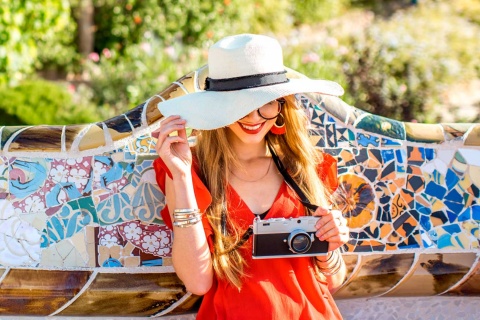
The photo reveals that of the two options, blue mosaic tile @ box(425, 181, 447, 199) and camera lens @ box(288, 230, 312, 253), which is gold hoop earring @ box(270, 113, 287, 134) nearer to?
camera lens @ box(288, 230, 312, 253)

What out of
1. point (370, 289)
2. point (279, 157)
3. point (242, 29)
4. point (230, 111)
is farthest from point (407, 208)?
point (242, 29)

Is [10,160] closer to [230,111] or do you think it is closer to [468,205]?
[230,111]

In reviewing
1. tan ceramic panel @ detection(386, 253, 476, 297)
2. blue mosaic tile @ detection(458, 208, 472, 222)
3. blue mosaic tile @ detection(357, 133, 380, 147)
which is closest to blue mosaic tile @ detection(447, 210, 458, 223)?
blue mosaic tile @ detection(458, 208, 472, 222)

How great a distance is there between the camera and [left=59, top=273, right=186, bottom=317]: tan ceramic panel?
8.32 feet

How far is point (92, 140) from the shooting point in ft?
8.34

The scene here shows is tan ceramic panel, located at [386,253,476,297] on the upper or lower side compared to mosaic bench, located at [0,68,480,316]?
lower

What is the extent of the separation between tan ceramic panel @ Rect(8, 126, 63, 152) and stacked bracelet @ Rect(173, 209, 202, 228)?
60cm

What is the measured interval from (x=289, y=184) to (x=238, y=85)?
427 millimetres

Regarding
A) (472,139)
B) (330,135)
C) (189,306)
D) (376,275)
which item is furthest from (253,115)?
(472,139)

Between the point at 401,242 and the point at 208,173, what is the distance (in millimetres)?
896

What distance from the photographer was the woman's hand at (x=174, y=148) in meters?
2.21

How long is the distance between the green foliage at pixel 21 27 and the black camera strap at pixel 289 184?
16.5 ft

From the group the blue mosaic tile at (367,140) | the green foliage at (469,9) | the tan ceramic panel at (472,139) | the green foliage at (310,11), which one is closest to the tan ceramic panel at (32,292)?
the blue mosaic tile at (367,140)

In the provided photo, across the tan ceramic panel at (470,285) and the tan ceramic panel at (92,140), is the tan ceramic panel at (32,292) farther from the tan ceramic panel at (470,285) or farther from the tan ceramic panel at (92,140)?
the tan ceramic panel at (470,285)
